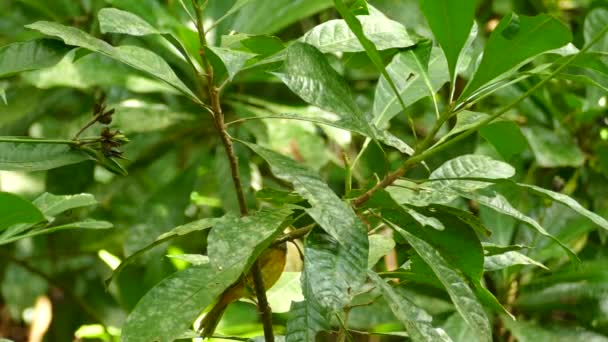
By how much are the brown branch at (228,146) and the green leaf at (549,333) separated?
0.57 meters

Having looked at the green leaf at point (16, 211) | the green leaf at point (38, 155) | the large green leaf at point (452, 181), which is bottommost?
the large green leaf at point (452, 181)

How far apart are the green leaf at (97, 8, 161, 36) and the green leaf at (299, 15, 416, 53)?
13 centimetres

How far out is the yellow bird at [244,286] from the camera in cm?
75

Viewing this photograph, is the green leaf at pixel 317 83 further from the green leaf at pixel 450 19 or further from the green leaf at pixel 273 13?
the green leaf at pixel 273 13

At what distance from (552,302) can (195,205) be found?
1.95ft

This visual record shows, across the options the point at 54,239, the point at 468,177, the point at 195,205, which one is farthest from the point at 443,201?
the point at 54,239

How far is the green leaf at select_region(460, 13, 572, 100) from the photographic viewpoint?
67cm

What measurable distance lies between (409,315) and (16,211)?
274 mm

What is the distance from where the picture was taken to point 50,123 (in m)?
1.52

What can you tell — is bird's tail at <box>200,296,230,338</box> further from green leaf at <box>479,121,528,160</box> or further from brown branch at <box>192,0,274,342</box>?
green leaf at <box>479,121,528,160</box>

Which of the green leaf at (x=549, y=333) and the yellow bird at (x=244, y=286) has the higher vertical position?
the yellow bird at (x=244, y=286)

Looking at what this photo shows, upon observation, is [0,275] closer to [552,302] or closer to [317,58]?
[552,302]

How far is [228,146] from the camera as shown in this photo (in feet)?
2.19

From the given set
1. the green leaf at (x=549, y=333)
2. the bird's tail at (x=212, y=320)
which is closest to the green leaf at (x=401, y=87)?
the bird's tail at (x=212, y=320)
